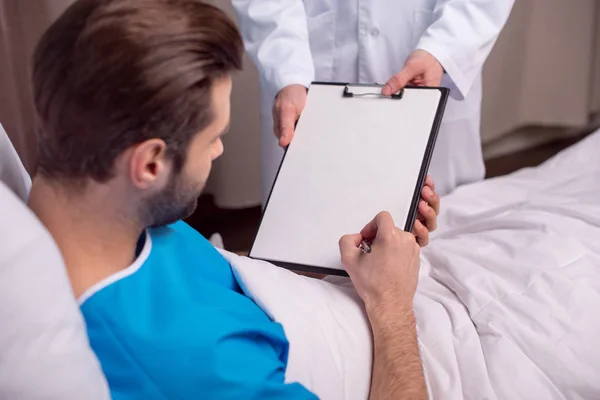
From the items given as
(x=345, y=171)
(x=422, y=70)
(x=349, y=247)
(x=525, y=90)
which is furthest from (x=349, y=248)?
(x=525, y=90)

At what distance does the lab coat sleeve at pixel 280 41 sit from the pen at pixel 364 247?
43 centimetres

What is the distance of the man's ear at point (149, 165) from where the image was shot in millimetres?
651

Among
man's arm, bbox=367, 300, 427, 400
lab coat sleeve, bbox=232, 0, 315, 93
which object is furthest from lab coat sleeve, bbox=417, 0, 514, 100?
man's arm, bbox=367, 300, 427, 400

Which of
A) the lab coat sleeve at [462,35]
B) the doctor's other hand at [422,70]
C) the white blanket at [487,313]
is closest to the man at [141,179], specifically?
the white blanket at [487,313]

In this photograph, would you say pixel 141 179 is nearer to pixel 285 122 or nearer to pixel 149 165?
pixel 149 165

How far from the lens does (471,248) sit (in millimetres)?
1118

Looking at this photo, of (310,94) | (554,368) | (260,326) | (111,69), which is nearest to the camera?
(111,69)

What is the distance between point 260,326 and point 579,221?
0.63m

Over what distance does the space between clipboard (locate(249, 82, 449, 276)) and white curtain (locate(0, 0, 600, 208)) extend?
0.87 metres

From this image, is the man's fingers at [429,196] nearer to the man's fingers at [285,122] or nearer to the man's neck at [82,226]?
the man's fingers at [285,122]

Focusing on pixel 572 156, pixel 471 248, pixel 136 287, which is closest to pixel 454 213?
pixel 471 248

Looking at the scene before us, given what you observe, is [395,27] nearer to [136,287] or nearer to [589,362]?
[589,362]

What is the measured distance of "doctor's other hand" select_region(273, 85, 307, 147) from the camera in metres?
1.15

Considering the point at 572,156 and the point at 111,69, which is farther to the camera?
Answer: the point at 572,156
